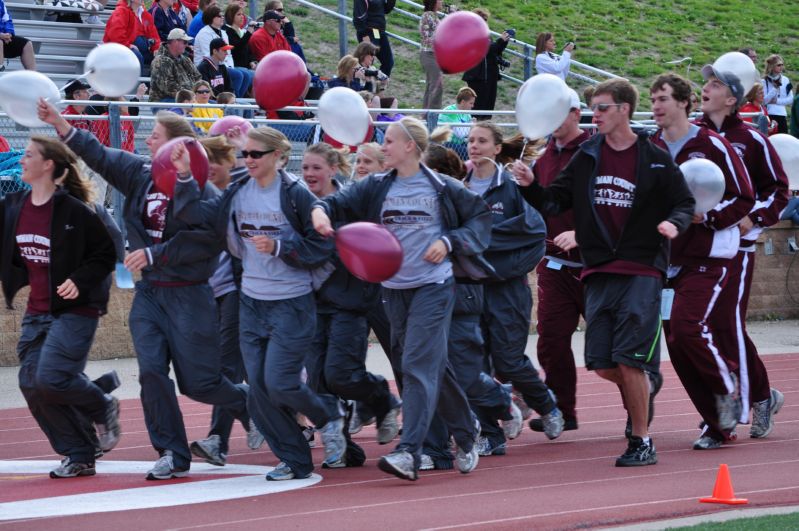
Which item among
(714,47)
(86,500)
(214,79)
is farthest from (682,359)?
(714,47)

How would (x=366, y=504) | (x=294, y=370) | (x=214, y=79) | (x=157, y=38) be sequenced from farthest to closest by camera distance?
(x=157, y=38) < (x=214, y=79) < (x=294, y=370) < (x=366, y=504)

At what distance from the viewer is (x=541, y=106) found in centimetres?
789

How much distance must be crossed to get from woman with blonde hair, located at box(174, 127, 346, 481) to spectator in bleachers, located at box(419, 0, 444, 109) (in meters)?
7.67

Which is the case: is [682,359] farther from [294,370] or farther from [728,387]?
[294,370]

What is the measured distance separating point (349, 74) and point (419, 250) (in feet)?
26.1

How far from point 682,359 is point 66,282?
3.80m

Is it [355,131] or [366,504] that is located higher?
[355,131]

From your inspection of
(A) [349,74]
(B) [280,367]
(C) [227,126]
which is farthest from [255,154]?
(A) [349,74]

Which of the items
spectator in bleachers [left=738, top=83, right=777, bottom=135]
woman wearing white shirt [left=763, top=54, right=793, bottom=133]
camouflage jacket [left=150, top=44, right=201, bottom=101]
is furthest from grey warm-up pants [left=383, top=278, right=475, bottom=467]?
woman wearing white shirt [left=763, top=54, right=793, bottom=133]

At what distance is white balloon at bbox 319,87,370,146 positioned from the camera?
8352mm

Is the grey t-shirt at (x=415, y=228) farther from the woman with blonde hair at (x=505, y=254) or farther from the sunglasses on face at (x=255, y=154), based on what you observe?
the woman with blonde hair at (x=505, y=254)

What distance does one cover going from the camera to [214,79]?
15.4 metres

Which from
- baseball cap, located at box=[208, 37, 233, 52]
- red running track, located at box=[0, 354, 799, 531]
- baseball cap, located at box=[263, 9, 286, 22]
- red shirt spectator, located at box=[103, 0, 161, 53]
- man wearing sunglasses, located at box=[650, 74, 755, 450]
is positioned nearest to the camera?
red running track, located at box=[0, 354, 799, 531]

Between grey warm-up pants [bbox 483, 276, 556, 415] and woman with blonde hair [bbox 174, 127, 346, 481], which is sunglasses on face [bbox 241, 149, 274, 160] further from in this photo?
grey warm-up pants [bbox 483, 276, 556, 415]
